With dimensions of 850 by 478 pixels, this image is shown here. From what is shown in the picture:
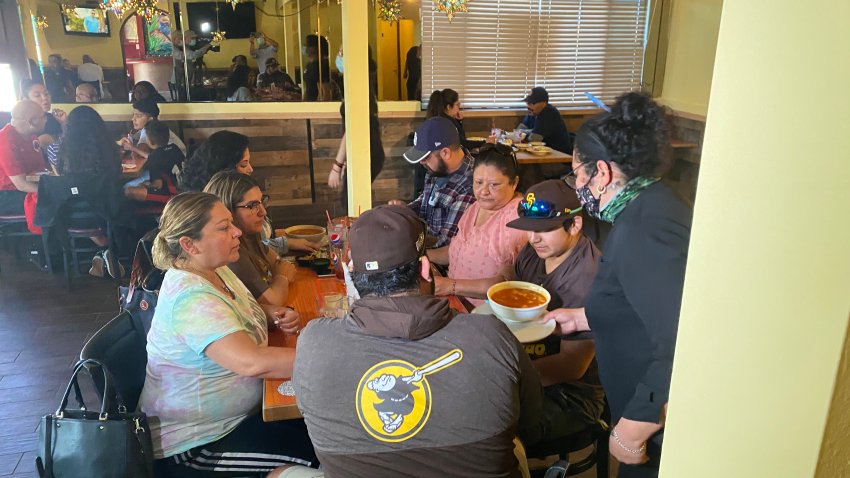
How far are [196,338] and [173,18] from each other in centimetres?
595

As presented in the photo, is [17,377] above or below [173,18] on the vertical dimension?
below

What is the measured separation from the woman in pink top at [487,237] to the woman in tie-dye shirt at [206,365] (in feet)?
2.98

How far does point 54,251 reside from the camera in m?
4.93

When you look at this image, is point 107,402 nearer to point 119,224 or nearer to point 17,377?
point 17,377

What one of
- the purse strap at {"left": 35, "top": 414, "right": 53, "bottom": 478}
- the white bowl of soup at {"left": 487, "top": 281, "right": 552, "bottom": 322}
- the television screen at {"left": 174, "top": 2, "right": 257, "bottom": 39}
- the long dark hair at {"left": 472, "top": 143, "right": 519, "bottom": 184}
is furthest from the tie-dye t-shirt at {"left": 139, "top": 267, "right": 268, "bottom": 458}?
the television screen at {"left": 174, "top": 2, "right": 257, "bottom": 39}

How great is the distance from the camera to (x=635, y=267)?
1.51 m

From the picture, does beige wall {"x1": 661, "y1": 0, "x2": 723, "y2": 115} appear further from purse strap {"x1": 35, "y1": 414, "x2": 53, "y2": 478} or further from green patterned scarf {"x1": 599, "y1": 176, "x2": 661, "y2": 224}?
purse strap {"x1": 35, "y1": 414, "x2": 53, "y2": 478}

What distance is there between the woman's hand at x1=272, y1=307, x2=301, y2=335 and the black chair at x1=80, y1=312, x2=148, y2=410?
0.47 meters

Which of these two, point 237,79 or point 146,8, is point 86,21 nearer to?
point 146,8

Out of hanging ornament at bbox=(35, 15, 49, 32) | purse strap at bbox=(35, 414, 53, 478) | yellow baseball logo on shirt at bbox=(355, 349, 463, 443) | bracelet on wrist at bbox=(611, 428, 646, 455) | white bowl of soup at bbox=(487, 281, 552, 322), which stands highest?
hanging ornament at bbox=(35, 15, 49, 32)

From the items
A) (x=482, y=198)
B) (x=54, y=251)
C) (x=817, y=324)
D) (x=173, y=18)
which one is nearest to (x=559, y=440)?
(x=482, y=198)

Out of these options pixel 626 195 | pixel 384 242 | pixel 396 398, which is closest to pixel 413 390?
pixel 396 398

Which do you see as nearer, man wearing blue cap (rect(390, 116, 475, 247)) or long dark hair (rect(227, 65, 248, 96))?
man wearing blue cap (rect(390, 116, 475, 247))

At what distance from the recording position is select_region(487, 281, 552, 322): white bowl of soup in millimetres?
2051
